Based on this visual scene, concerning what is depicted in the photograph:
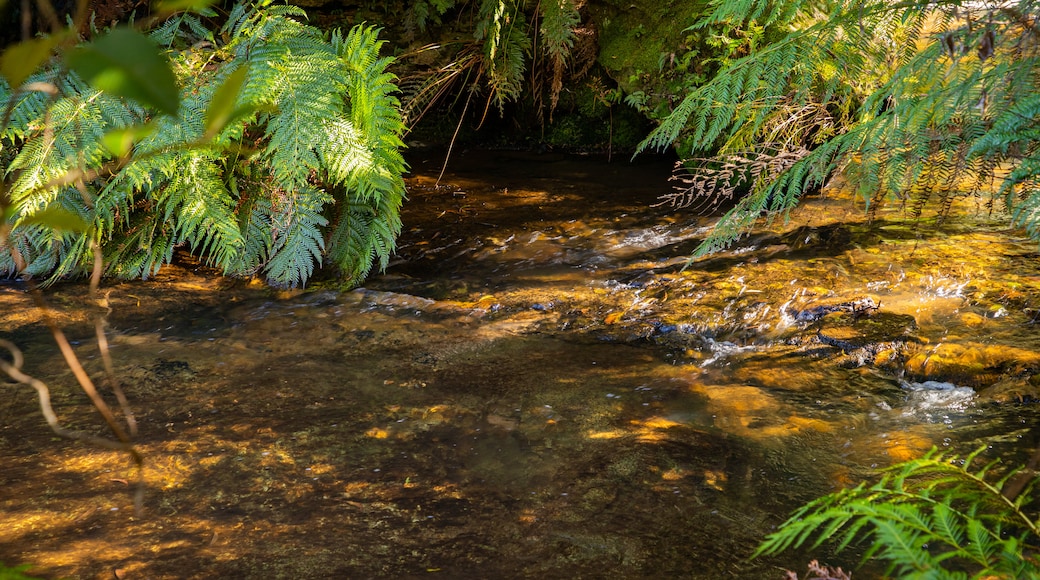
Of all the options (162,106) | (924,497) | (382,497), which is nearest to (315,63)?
(382,497)

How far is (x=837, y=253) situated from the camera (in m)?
4.33

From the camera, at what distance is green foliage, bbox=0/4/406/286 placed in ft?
13.2

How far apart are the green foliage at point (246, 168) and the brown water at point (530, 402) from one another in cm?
25

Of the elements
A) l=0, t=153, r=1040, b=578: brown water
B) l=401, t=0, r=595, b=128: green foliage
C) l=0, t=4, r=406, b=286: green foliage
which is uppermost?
l=401, t=0, r=595, b=128: green foliage

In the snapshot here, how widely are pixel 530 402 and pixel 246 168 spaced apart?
7.52ft

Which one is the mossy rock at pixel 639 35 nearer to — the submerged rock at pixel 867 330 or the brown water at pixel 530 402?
the brown water at pixel 530 402

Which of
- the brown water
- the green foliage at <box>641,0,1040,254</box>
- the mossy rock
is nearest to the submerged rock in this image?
the brown water

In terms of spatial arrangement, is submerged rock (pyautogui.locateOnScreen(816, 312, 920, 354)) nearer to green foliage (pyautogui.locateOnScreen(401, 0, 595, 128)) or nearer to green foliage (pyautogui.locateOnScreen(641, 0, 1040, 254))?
green foliage (pyautogui.locateOnScreen(641, 0, 1040, 254))

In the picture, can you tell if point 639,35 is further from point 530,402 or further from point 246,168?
point 530,402

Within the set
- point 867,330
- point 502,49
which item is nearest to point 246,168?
point 502,49

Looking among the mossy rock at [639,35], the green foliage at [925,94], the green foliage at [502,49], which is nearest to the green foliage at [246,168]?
the green foliage at [502,49]

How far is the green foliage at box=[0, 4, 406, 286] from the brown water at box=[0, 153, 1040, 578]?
0.25 metres

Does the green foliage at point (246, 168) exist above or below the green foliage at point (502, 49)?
below

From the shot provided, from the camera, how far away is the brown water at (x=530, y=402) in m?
2.24
